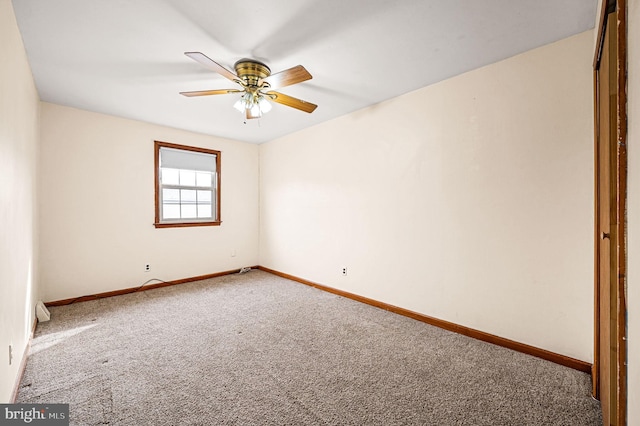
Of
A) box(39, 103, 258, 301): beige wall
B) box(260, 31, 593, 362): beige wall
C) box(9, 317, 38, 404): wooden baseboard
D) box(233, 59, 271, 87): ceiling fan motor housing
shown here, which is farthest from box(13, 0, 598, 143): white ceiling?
Answer: box(9, 317, 38, 404): wooden baseboard

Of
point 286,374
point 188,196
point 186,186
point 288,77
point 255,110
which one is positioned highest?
point 288,77

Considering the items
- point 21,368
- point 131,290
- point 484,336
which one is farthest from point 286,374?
point 131,290

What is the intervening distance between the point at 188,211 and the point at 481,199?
13.8 ft

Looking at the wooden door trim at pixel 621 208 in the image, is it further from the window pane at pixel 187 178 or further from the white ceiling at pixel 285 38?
the window pane at pixel 187 178

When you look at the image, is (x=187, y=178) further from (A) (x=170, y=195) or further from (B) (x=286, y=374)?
(B) (x=286, y=374)

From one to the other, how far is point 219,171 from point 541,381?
4.79 metres

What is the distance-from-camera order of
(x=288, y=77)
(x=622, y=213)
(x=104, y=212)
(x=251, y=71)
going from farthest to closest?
1. (x=104, y=212)
2. (x=251, y=71)
3. (x=288, y=77)
4. (x=622, y=213)

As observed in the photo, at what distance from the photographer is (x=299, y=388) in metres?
1.88

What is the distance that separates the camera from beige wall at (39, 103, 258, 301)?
3.40 metres

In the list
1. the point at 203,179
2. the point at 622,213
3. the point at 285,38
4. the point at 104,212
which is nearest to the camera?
the point at 622,213

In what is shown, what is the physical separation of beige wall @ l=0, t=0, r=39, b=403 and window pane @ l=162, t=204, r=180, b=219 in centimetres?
173

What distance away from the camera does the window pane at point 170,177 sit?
436 centimetres

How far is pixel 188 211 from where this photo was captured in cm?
464

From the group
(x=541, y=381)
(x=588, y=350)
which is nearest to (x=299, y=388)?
(x=541, y=381)
